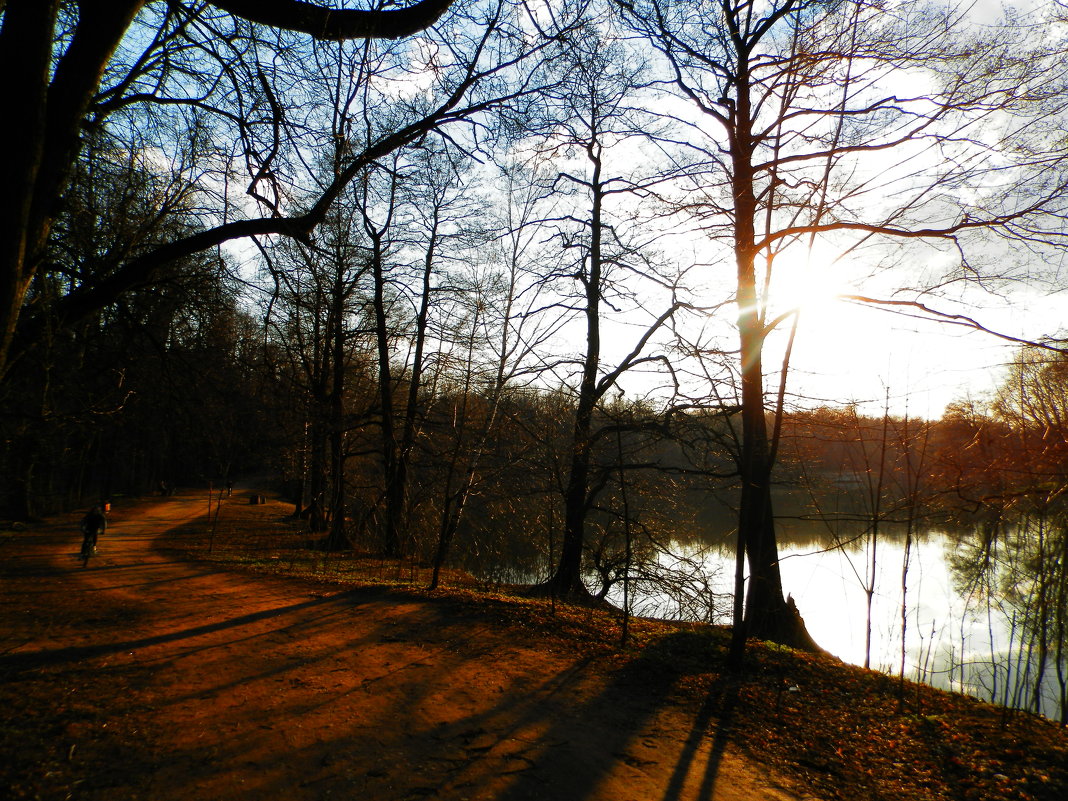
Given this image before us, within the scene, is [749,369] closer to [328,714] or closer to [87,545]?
[328,714]

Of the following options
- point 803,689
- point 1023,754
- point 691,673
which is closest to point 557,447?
point 691,673

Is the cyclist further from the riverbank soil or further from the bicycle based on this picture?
the riverbank soil

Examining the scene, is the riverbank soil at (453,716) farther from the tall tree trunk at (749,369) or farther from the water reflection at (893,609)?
the water reflection at (893,609)

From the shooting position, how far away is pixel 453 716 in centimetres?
482

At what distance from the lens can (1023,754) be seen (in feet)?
14.6

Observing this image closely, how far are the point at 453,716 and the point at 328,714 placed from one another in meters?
1.03

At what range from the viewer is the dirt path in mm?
3762

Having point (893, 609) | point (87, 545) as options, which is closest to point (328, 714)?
point (87, 545)

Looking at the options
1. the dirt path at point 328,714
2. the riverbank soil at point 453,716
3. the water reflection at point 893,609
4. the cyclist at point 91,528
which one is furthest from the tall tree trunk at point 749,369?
the cyclist at point 91,528

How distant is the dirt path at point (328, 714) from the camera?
3.76 metres

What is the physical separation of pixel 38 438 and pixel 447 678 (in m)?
7.78

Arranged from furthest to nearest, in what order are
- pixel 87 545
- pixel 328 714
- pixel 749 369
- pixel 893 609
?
pixel 893 609
pixel 87 545
pixel 749 369
pixel 328 714

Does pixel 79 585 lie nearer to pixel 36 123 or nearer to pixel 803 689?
pixel 36 123

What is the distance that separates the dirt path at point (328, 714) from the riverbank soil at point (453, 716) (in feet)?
0.07
